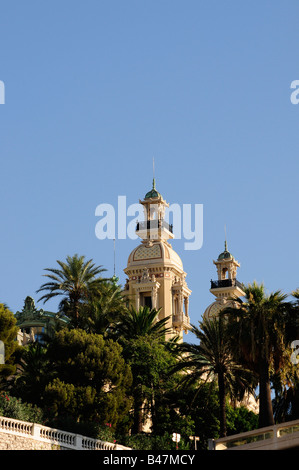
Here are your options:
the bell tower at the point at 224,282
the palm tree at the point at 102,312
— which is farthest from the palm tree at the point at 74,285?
the bell tower at the point at 224,282

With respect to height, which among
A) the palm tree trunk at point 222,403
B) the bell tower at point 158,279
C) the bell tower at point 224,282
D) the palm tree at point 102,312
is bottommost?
the palm tree trunk at point 222,403

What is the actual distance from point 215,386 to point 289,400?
4.68m

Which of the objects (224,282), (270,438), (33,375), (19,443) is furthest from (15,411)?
(224,282)

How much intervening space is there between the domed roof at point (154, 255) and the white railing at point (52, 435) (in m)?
33.5

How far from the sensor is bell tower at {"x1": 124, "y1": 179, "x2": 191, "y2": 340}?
7331cm

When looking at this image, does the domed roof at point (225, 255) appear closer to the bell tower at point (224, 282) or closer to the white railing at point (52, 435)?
the bell tower at point (224, 282)

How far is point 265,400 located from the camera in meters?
40.8

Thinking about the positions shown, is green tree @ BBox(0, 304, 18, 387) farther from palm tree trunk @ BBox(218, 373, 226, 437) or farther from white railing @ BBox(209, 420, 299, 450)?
white railing @ BBox(209, 420, 299, 450)

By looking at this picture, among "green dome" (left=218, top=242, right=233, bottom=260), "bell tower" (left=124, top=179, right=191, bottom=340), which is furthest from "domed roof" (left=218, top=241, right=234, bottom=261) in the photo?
"bell tower" (left=124, top=179, right=191, bottom=340)

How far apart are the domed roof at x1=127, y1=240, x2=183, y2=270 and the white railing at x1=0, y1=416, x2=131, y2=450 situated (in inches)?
1321

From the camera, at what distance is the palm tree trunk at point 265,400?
40562mm

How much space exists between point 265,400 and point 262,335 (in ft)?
9.47

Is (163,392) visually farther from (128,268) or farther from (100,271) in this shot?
(128,268)
